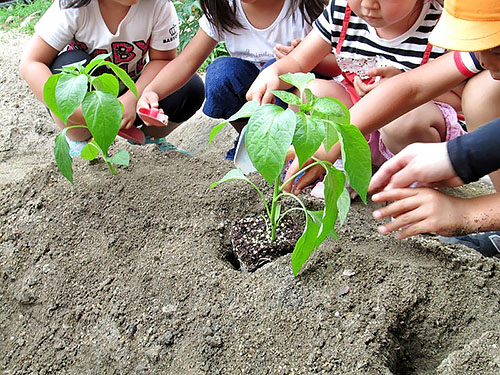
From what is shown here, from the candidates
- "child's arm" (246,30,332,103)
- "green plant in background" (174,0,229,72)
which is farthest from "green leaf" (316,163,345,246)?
"green plant in background" (174,0,229,72)

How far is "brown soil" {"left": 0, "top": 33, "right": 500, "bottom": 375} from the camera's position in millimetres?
1027

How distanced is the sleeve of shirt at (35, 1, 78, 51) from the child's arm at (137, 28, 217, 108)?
1.21ft

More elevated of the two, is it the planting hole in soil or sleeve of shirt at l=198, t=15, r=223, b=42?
sleeve of shirt at l=198, t=15, r=223, b=42

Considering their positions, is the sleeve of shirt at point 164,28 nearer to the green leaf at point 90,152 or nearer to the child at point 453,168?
the green leaf at point 90,152

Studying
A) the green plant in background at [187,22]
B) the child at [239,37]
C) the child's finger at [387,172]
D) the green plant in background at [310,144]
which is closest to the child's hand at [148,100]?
the child at [239,37]

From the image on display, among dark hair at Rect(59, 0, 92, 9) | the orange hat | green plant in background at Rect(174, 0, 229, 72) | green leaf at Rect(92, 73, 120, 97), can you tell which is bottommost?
green plant in background at Rect(174, 0, 229, 72)

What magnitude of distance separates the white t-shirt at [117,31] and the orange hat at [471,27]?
127 centimetres

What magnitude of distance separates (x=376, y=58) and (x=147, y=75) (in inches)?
36.2

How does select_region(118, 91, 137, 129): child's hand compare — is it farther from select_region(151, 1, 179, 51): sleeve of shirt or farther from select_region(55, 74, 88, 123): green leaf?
select_region(55, 74, 88, 123): green leaf

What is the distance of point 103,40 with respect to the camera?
6.56 ft

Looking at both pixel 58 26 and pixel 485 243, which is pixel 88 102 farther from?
pixel 485 243

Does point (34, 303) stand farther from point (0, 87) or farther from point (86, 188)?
point (0, 87)

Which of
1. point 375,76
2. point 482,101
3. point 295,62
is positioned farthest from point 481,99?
point 295,62

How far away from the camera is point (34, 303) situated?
1.26m
